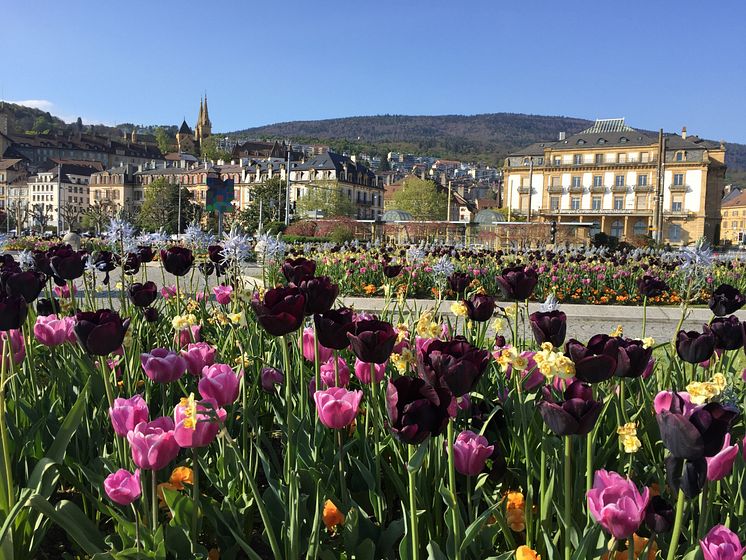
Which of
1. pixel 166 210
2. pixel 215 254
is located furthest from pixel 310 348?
pixel 166 210

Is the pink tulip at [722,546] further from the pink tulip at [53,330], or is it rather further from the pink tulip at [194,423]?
the pink tulip at [53,330]

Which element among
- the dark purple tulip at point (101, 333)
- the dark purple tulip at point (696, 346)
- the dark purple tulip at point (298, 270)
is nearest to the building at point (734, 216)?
the dark purple tulip at point (696, 346)

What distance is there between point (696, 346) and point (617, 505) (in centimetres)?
Result: 111

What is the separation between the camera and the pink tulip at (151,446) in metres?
1.50

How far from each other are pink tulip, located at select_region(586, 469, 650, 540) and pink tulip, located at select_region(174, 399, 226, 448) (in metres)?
0.81

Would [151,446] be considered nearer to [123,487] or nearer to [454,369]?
[123,487]

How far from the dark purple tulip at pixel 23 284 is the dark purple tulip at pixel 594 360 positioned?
210 cm

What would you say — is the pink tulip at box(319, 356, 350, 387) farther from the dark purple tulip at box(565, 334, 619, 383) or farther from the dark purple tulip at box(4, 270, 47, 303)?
the dark purple tulip at box(4, 270, 47, 303)

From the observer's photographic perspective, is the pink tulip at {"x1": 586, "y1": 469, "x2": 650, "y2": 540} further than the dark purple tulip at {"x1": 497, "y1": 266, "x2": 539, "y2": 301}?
No

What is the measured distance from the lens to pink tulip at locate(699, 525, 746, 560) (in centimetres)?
121

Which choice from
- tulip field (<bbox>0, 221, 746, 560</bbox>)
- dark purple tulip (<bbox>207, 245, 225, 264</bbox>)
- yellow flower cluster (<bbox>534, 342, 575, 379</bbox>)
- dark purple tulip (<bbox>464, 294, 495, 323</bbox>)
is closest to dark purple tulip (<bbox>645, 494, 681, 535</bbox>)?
tulip field (<bbox>0, 221, 746, 560</bbox>)

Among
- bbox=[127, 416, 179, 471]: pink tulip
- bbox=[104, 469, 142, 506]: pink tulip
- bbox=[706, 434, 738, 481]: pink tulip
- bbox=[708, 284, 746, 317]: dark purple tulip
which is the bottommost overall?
bbox=[104, 469, 142, 506]: pink tulip

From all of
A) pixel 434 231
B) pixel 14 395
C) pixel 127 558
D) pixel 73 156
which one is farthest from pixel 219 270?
pixel 73 156

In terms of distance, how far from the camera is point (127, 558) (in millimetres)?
1529
